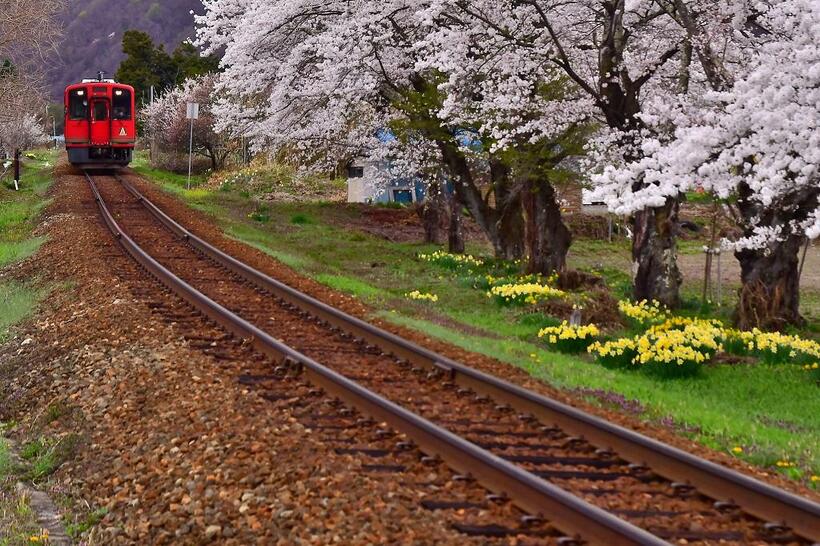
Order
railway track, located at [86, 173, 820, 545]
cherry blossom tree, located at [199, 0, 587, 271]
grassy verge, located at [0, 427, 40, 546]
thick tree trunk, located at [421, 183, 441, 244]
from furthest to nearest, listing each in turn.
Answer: thick tree trunk, located at [421, 183, 441, 244] → cherry blossom tree, located at [199, 0, 587, 271] → grassy verge, located at [0, 427, 40, 546] → railway track, located at [86, 173, 820, 545]

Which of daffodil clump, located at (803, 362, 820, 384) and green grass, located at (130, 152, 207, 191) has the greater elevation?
green grass, located at (130, 152, 207, 191)

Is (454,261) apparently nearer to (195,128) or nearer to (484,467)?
(484,467)

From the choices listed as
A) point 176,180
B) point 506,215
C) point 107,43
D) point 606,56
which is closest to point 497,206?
point 506,215

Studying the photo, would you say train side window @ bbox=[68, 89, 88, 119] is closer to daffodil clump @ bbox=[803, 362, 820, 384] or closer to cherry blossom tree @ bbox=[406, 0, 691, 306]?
cherry blossom tree @ bbox=[406, 0, 691, 306]

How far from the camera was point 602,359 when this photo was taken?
1216 centimetres

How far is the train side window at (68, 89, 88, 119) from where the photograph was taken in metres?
40.5

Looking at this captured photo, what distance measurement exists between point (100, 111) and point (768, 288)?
30889mm

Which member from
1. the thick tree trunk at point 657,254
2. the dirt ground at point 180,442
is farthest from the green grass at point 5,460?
the thick tree trunk at point 657,254

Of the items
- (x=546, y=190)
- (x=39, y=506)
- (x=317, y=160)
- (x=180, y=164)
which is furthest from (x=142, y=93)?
(x=39, y=506)

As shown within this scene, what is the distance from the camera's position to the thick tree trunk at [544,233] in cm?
2152

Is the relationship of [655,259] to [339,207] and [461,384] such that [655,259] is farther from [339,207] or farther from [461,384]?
[339,207]

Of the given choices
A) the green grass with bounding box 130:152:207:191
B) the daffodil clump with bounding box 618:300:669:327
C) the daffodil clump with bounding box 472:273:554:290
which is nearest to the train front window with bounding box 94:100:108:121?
the green grass with bounding box 130:152:207:191

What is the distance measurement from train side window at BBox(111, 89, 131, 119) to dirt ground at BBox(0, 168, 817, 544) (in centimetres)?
2870

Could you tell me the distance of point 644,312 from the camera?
15680mm
